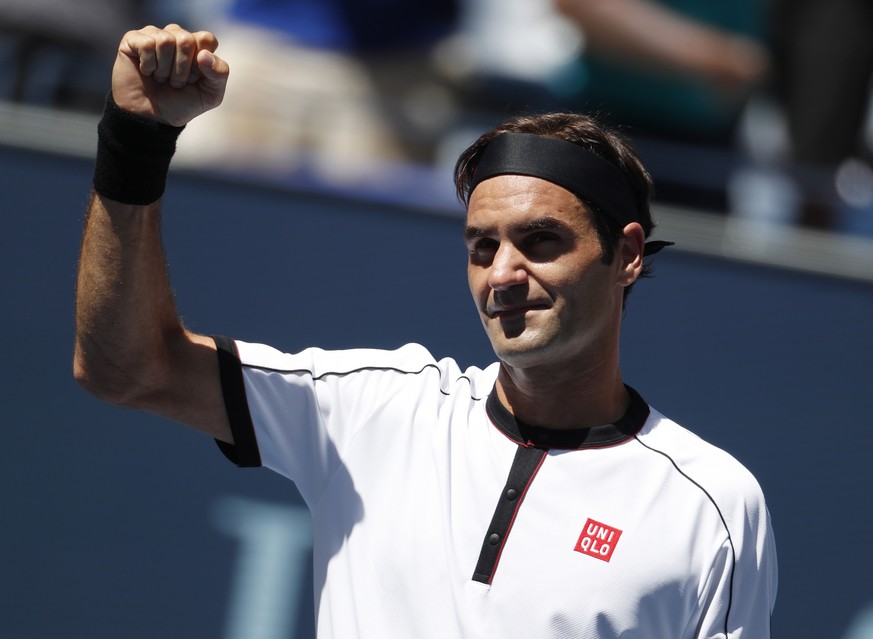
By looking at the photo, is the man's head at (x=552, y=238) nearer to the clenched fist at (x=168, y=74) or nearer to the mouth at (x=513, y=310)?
the mouth at (x=513, y=310)

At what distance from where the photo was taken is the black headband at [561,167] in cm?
202

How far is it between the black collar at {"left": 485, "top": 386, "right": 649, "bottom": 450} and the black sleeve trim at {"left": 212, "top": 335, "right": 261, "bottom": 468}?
1.41ft

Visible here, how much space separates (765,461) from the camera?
3104mm

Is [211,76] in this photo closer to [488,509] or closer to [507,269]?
[507,269]

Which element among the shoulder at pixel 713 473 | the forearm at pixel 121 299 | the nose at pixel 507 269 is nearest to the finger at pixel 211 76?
the forearm at pixel 121 299

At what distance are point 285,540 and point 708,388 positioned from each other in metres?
1.23

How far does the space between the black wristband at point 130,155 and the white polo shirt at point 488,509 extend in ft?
1.09

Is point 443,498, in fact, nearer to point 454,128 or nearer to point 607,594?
point 607,594

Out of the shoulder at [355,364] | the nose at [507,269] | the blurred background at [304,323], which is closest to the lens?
the nose at [507,269]

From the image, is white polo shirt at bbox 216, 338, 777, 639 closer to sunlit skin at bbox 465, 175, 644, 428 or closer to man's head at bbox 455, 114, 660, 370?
sunlit skin at bbox 465, 175, 644, 428

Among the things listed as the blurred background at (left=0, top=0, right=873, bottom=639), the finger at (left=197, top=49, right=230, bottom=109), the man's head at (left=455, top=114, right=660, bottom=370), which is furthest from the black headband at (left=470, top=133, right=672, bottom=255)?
the blurred background at (left=0, top=0, right=873, bottom=639)

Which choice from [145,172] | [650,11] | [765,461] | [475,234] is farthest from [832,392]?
[145,172]

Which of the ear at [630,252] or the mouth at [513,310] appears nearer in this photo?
the mouth at [513,310]

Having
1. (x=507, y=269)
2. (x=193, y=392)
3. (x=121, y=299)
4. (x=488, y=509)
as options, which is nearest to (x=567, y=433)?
(x=488, y=509)
